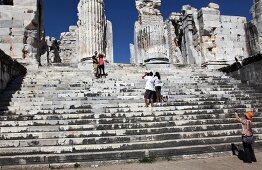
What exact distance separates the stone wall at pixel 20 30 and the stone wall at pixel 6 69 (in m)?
3.35

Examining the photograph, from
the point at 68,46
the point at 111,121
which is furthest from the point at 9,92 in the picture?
the point at 68,46

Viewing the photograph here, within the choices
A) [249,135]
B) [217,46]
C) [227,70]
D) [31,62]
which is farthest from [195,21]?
[249,135]

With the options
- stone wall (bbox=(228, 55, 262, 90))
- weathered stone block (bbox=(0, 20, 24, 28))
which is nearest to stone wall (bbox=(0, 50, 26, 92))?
weathered stone block (bbox=(0, 20, 24, 28))

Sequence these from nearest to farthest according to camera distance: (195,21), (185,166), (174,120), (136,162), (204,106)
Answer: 1. (185,166)
2. (136,162)
3. (174,120)
4. (204,106)
5. (195,21)

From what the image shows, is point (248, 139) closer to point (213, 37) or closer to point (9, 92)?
point (9, 92)

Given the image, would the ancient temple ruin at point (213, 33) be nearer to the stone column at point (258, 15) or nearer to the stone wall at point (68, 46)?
the stone column at point (258, 15)

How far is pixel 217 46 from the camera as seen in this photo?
19344mm

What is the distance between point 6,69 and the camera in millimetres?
11125

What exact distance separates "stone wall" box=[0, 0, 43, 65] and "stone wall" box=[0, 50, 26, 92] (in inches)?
132

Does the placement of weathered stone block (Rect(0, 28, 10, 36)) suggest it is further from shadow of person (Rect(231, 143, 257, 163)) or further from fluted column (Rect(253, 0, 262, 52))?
fluted column (Rect(253, 0, 262, 52))

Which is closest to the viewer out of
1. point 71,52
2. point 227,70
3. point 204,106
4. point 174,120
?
point 174,120

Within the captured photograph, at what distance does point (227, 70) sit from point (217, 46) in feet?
16.5

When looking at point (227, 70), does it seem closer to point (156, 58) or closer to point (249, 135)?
point (156, 58)

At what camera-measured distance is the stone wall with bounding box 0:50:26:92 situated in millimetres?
10523
